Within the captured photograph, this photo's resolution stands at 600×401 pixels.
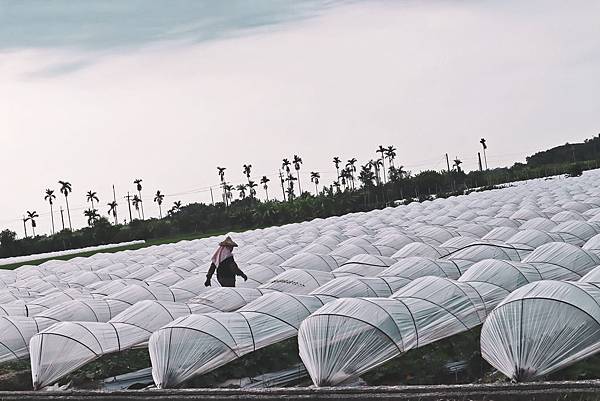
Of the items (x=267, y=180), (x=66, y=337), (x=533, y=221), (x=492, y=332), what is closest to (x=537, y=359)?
(x=492, y=332)

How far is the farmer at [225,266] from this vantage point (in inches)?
934

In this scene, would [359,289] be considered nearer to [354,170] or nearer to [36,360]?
[36,360]

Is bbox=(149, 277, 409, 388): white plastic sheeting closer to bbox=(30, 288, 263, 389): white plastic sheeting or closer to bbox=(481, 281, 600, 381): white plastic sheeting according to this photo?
bbox=(30, 288, 263, 389): white plastic sheeting

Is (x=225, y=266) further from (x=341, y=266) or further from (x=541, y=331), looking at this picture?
(x=541, y=331)

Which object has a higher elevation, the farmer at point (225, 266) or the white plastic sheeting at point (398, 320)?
the farmer at point (225, 266)

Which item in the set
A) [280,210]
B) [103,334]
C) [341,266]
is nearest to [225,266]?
[103,334]

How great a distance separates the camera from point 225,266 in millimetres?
24703

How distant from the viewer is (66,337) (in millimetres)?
19766

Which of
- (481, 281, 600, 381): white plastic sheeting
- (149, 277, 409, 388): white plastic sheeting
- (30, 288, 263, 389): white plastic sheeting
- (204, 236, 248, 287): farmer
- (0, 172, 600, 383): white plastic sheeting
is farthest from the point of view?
(204, 236, 248, 287): farmer

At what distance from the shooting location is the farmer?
23.7 m

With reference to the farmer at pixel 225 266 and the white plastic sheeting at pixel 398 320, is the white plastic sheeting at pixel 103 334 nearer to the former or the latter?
the farmer at pixel 225 266

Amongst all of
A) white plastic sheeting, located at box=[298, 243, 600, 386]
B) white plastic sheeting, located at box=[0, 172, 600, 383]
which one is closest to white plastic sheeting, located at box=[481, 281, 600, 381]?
white plastic sheeting, located at box=[298, 243, 600, 386]

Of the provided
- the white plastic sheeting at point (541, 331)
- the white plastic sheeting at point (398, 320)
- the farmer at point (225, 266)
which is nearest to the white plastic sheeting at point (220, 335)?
the white plastic sheeting at point (398, 320)

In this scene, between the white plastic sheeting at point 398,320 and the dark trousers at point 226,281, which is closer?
the white plastic sheeting at point 398,320
